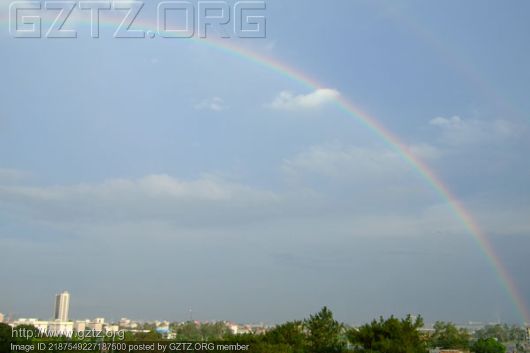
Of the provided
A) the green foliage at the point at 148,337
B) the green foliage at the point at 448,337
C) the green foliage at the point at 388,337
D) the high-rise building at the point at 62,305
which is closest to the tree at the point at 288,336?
the green foliage at the point at 388,337

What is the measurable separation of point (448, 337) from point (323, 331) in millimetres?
31889

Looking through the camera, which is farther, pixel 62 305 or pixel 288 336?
pixel 62 305

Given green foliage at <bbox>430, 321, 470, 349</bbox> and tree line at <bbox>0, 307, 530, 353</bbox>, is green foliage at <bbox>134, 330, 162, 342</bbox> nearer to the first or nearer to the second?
tree line at <bbox>0, 307, 530, 353</bbox>

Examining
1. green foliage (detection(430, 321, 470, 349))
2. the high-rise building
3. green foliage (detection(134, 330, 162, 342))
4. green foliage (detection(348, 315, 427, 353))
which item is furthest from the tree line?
the high-rise building

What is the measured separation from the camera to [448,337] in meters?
57.6

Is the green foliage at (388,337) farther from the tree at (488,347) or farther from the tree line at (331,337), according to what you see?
the tree at (488,347)

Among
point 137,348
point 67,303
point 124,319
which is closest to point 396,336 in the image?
point 137,348

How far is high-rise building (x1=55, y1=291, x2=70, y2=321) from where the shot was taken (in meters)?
133

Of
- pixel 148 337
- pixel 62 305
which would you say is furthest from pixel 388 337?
pixel 62 305

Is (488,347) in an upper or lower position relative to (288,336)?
lower

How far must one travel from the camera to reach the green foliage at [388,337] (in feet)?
75.1

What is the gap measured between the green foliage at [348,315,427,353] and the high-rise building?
120750mm

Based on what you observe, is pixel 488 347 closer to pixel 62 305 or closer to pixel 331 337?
pixel 331 337

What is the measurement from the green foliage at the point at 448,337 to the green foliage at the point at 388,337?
30871mm
